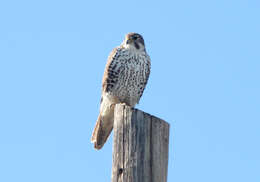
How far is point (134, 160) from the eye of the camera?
286cm

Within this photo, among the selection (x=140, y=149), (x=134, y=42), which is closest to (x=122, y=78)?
(x=134, y=42)

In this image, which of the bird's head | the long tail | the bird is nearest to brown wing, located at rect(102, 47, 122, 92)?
the bird

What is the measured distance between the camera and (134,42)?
634 centimetres

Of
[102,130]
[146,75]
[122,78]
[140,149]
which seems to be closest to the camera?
[140,149]

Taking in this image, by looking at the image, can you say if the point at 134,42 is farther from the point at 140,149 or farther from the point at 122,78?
the point at 140,149

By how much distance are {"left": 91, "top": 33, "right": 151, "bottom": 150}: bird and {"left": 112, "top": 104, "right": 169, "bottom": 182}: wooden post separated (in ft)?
9.42

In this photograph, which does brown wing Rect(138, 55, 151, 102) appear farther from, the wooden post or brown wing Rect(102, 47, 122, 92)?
the wooden post

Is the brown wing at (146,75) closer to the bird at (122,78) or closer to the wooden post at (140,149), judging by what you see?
the bird at (122,78)

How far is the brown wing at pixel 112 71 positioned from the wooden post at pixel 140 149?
3.02 metres

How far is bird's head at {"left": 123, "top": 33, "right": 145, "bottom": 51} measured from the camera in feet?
20.7

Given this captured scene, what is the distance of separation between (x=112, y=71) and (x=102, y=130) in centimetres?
73

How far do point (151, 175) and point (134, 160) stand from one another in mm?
130

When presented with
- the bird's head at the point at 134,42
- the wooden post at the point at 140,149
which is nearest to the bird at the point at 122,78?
the bird's head at the point at 134,42

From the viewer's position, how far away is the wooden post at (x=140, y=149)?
9.34 feet
